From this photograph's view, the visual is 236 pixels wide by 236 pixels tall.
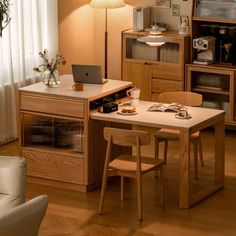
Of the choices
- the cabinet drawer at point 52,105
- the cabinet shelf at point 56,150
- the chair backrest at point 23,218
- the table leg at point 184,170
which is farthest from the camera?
the cabinet shelf at point 56,150

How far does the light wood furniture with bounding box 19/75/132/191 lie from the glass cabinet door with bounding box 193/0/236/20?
180 cm

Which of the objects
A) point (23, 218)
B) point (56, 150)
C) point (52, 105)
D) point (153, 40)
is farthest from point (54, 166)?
point (23, 218)

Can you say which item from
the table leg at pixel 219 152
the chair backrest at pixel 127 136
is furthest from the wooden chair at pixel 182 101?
the chair backrest at pixel 127 136

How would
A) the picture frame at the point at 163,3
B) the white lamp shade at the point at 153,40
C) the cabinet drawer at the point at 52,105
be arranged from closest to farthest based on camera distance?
the cabinet drawer at the point at 52,105 < the white lamp shade at the point at 153,40 < the picture frame at the point at 163,3

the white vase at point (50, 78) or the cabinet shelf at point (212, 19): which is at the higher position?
the cabinet shelf at point (212, 19)

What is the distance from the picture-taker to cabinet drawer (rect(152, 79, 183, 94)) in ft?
28.4

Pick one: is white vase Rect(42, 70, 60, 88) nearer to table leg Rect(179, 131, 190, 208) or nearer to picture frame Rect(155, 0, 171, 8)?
table leg Rect(179, 131, 190, 208)

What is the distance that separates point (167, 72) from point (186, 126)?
8.14 feet

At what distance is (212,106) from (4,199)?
385 cm

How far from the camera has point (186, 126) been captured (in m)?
6.28

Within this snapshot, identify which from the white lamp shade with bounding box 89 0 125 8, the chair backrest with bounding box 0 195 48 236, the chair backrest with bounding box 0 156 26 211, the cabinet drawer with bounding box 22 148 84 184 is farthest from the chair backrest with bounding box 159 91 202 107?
the chair backrest with bounding box 0 195 48 236

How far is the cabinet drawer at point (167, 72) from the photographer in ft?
28.3

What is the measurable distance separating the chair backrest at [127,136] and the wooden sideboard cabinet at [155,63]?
8.46 ft

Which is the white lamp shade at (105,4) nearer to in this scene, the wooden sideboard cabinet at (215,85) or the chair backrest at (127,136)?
the wooden sideboard cabinet at (215,85)
